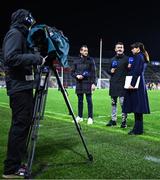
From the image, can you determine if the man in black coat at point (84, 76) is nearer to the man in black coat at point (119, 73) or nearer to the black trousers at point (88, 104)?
the black trousers at point (88, 104)

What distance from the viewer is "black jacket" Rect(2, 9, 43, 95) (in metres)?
4.86

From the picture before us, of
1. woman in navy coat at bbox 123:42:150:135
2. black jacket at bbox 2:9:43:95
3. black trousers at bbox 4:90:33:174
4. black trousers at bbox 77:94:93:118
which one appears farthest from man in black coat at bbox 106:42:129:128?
black trousers at bbox 4:90:33:174

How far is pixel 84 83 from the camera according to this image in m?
10.6

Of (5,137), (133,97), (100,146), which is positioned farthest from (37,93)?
(133,97)

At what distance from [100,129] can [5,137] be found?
2.39m

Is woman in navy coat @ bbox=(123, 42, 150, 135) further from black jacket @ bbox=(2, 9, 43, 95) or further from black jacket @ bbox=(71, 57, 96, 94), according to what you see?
black jacket @ bbox=(2, 9, 43, 95)

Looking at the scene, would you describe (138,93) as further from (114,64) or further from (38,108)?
(38,108)

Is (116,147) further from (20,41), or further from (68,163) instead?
(20,41)

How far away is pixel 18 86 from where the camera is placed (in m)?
5.06

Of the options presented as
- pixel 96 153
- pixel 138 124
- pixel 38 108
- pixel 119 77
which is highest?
pixel 119 77

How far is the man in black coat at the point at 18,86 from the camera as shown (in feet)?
16.1

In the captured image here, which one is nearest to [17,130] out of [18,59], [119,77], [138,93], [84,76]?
[18,59]

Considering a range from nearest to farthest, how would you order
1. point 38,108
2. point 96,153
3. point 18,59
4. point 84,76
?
1. point 18,59
2. point 38,108
3. point 96,153
4. point 84,76

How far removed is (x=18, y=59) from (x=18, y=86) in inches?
15.9
